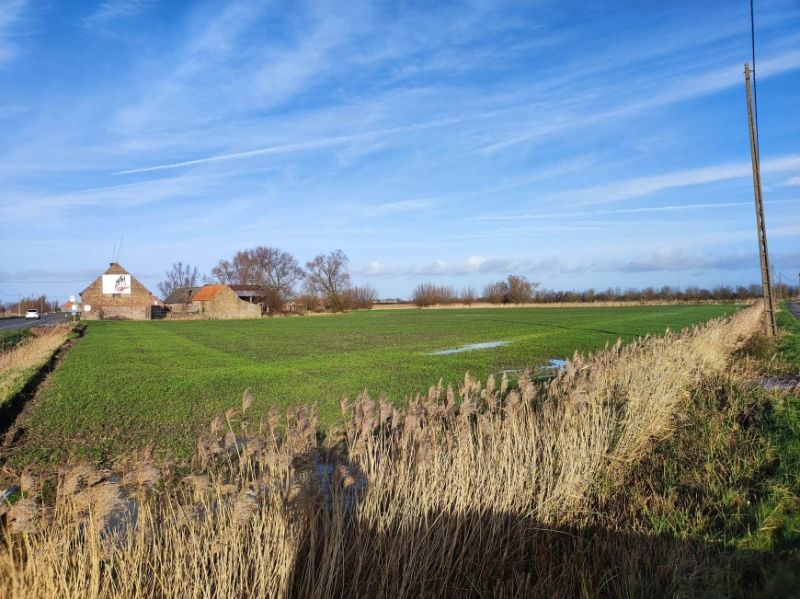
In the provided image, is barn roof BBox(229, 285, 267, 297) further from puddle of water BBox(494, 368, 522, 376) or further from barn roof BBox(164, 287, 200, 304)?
puddle of water BBox(494, 368, 522, 376)

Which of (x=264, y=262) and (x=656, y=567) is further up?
(x=264, y=262)

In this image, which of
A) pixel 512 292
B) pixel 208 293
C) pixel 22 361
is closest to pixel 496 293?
pixel 512 292

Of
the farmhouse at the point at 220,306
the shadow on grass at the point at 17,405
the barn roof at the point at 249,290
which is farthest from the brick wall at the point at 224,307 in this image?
the shadow on grass at the point at 17,405

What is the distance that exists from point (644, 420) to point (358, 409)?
4.56 m

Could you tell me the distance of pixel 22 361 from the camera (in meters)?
23.0

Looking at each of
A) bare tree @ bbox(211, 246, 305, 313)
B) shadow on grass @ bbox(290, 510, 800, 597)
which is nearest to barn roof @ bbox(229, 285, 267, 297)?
bare tree @ bbox(211, 246, 305, 313)

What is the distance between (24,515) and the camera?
3.18 metres

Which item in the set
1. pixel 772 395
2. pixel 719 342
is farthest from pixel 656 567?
pixel 719 342

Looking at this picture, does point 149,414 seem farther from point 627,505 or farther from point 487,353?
point 487,353

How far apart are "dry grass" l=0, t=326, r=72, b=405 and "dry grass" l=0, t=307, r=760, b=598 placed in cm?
1090

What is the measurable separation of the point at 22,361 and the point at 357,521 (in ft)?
75.1

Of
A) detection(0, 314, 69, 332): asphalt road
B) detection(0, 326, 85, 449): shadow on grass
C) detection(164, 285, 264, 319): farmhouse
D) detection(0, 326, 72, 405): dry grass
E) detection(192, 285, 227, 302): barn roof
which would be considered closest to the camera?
detection(0, 326, 85, 449): shadow on grass

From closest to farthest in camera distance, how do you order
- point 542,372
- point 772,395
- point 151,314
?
point 772,395 → point 542,372 → point 151,314

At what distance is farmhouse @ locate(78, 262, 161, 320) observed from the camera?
83.7m
